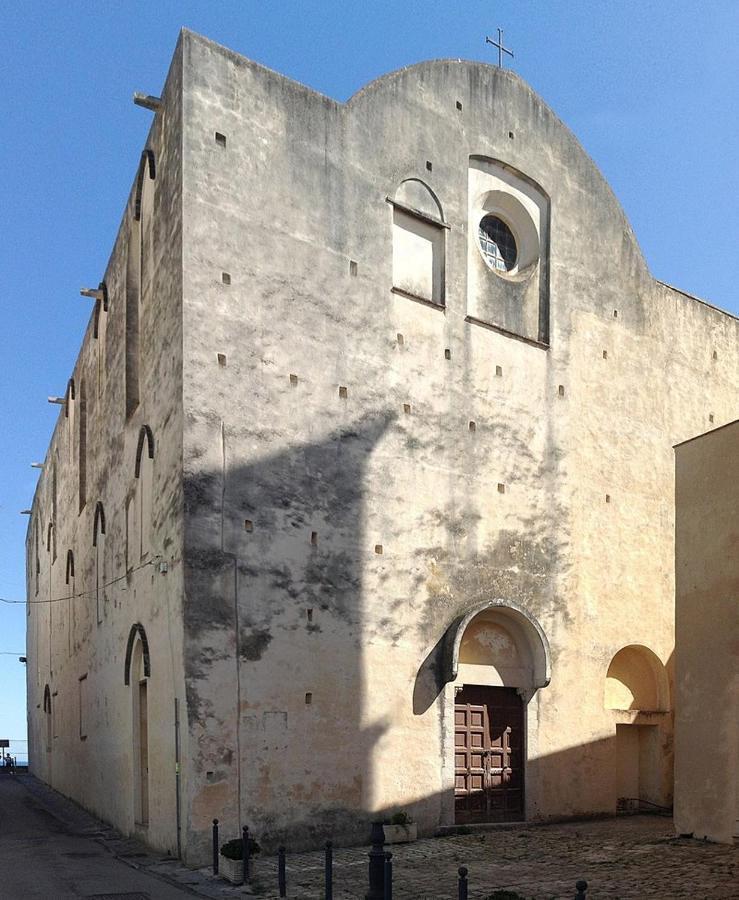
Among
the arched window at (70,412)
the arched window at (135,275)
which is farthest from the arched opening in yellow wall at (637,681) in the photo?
the arched window at (70,412)

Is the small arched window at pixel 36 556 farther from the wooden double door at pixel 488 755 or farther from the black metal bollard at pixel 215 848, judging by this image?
the black metal bollard at pixel 215 848

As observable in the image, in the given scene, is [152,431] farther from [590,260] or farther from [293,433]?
[590,260]

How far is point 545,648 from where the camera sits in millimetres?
17000

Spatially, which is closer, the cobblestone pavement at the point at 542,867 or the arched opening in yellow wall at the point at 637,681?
the cobblestone pavement at the point at 542,867

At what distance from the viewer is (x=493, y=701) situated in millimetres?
16953

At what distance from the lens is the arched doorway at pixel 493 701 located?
16297 millimetres

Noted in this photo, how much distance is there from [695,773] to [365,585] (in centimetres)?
572

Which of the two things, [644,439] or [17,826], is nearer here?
[17,826]

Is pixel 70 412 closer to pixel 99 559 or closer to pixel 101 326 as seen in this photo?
pixel 101 326

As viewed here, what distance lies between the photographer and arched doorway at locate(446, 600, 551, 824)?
16.3 meters

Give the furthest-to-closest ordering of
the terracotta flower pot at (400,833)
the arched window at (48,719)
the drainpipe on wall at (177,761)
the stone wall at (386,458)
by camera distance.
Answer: the arched window at (48,719) < the terracotta flower pot at (400,833) < the stone wall at (386,458) < the drainpipe on wall at (177,761)

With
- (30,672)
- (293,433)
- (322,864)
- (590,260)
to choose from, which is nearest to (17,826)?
(322,864)

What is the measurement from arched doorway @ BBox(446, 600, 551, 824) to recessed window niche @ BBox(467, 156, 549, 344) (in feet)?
18.8

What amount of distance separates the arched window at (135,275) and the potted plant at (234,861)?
8883 millimetres
